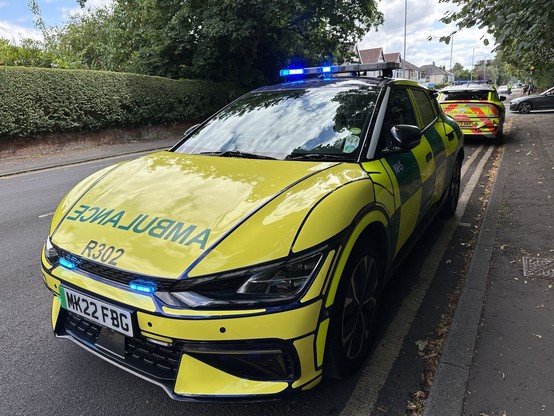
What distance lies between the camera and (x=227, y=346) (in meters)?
1.76

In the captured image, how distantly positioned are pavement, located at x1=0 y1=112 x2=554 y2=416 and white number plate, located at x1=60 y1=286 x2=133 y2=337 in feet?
5.23

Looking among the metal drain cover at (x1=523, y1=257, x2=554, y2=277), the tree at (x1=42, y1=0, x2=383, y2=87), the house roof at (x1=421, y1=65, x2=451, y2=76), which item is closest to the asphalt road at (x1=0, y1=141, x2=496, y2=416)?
the metal drain cover at (x1=523, y1=257, x2=554, y2=277)

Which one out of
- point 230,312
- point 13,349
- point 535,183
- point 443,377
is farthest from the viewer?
point 535,183

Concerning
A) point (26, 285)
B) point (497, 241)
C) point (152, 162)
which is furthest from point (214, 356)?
point (497, 241)

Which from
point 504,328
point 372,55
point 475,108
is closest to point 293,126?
point 504,328

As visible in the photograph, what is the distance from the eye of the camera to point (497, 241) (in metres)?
4.44

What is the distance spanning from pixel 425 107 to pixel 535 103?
2302 cm

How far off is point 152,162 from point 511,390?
2.62m

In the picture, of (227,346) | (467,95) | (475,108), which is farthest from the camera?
(467,95)

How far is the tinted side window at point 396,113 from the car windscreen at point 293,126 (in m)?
0.14

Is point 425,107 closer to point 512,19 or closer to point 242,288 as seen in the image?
point 512,19

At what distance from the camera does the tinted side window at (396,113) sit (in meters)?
2.90

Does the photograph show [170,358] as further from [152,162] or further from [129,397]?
[152,162]

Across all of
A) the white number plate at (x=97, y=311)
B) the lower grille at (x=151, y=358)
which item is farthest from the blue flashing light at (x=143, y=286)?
the lower grille at (x=151, y=358)
